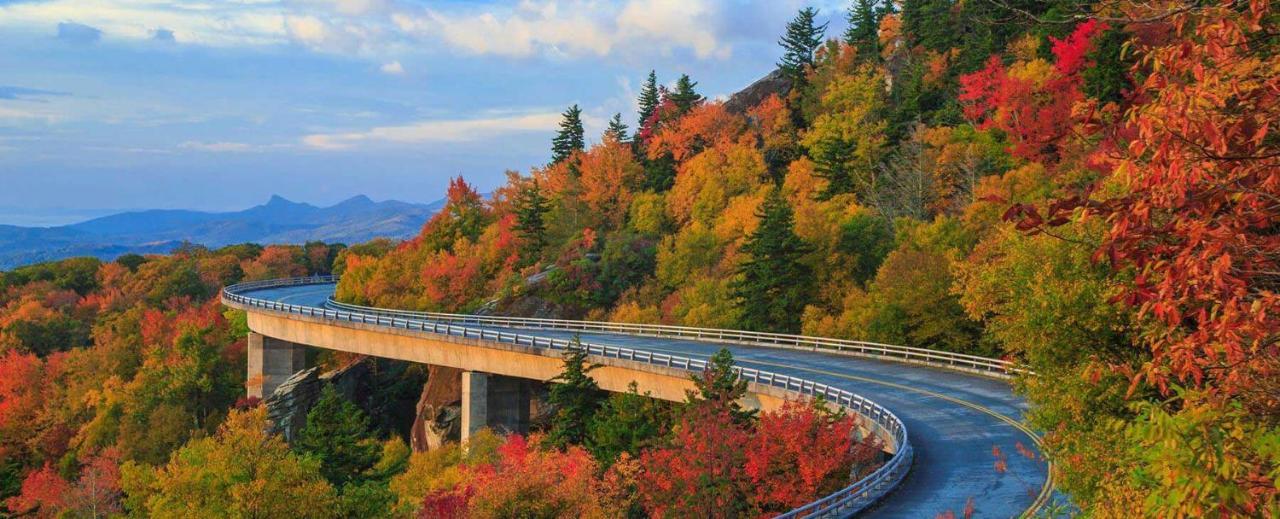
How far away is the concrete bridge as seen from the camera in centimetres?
2798

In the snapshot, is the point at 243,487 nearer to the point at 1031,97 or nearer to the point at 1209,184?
the point at 1209,184

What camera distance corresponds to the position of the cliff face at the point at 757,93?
100438 mm

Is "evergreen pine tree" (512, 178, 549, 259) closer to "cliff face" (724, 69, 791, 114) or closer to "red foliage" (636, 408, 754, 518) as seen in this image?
"cliff face" (724, 69, 791, 114)

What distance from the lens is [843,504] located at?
26.3m

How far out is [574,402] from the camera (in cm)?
4619

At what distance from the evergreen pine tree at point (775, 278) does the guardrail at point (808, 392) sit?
41.6 ft

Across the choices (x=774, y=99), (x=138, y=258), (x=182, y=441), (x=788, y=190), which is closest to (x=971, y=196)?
(x=788, y=190)

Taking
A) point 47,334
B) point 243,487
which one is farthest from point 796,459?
point 47,334

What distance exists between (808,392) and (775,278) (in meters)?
22.8

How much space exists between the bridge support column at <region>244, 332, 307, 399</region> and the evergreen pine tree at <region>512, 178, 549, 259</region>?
64.1ft

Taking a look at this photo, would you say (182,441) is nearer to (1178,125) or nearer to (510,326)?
(510,326)

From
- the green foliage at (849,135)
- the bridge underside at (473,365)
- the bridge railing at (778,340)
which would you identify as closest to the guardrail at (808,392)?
the bridge underside at (473,365)

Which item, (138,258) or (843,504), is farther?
(138,258)

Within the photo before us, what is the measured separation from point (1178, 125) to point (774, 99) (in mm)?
86602
